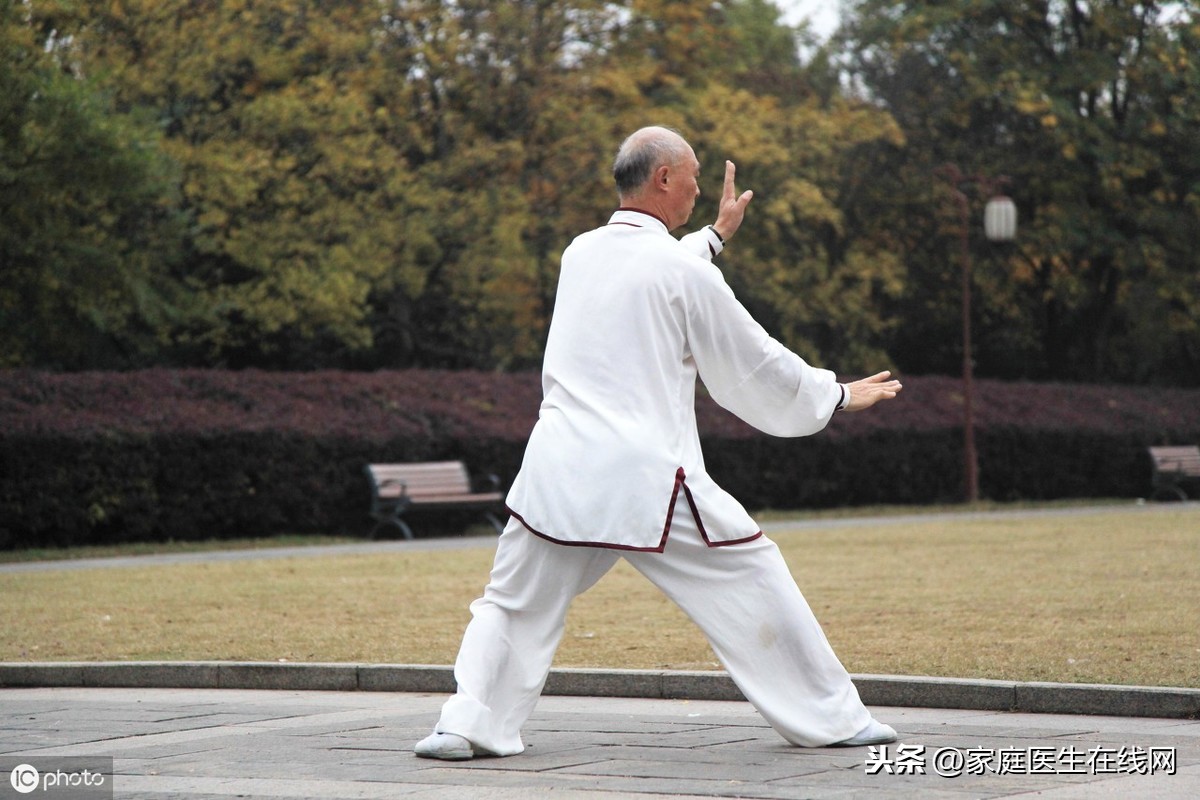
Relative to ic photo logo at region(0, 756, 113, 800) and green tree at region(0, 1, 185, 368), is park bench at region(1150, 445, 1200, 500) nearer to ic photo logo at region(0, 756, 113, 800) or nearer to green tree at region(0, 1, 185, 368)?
green tree at region(0, 1, 185, 368)

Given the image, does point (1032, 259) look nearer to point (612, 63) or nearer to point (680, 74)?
point (680, 74)

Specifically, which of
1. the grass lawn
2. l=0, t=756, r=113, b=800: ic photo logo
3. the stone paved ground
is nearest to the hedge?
the grass lawn

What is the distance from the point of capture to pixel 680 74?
32.4 metres

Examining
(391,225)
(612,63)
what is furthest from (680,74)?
(391,225)

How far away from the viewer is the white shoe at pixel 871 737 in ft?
19.1

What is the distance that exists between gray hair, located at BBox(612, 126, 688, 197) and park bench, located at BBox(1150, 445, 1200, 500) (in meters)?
23.9

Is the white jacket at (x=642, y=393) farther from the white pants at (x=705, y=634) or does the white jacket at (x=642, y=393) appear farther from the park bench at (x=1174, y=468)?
the park bench at (x=1174, y=468)

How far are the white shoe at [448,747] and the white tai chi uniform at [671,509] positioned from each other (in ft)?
0.08

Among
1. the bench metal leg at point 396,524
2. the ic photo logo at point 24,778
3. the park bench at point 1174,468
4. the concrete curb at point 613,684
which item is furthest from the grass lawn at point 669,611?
the park bench at point 1174,468

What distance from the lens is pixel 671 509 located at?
565 cm

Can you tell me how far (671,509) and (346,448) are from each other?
1504 centimetres

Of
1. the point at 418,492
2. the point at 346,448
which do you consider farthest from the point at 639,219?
the point at 346,448

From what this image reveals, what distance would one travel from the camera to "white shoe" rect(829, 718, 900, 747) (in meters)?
5.82

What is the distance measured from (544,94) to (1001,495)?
32.4 feet
